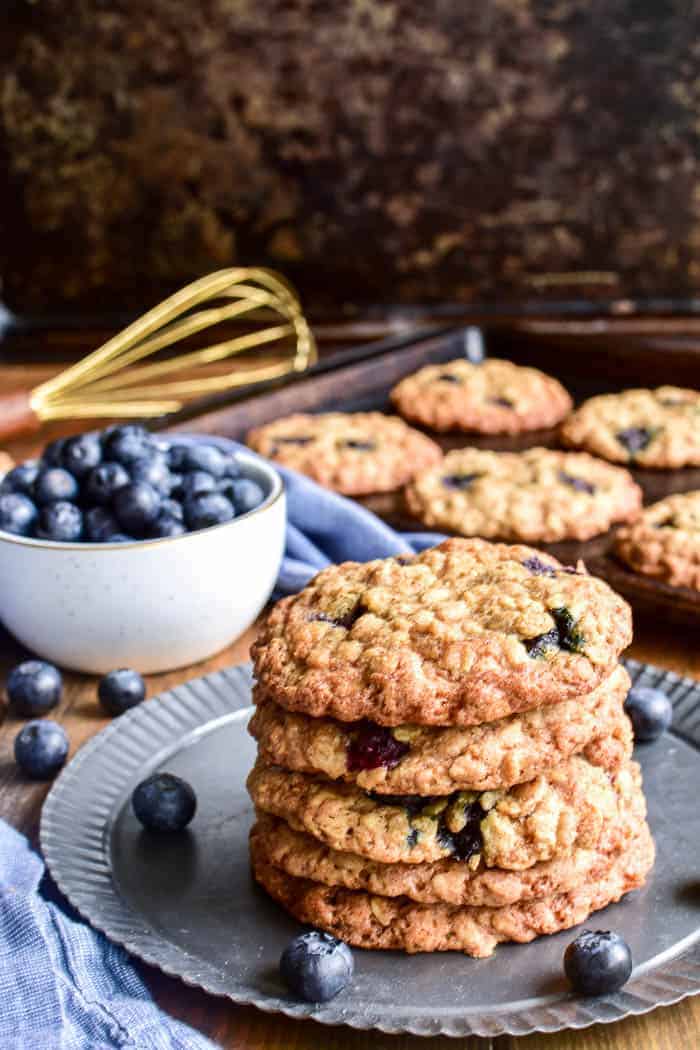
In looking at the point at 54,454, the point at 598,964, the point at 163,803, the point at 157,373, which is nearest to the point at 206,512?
the point at 54,454

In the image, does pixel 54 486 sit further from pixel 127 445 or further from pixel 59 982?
pixel 59 982

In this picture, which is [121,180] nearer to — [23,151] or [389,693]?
[23,151]

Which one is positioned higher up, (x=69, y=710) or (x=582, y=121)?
(x=582, y=121)

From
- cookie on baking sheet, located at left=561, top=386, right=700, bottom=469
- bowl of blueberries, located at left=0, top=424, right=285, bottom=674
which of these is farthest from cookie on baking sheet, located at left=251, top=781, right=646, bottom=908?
cookie on baking sheet, located at left=561, top=386, right=700, bottom=469

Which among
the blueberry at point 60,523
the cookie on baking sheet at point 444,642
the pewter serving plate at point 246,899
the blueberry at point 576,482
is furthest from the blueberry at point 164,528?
the blueberry at point 576,482

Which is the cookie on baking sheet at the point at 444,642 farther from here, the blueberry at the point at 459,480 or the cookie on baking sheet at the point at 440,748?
the blueberry at the point at 459,480

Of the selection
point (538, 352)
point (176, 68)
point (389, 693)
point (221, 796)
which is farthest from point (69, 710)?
point (176, 68)
